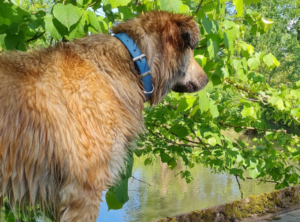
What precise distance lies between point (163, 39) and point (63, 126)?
1058mm

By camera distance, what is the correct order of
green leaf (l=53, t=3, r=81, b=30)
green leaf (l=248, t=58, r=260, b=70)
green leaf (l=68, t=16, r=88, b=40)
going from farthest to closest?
green leaf (l=248, t=58, r=260, b=70)
green leaf (l=68, t=16, r=88, b=40)
green leaf (l=53, t=3, r=81, b=30)

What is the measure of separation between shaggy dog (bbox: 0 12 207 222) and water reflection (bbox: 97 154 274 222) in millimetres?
6490

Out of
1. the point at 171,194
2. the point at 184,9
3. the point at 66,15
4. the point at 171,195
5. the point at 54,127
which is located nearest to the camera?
the point at 54,127

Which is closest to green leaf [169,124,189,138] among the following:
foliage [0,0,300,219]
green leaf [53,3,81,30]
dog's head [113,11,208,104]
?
foliage [0,0,300,219]

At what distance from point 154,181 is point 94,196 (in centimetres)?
1022

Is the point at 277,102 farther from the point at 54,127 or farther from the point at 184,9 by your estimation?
the point at 54,127

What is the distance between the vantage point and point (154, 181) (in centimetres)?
1195

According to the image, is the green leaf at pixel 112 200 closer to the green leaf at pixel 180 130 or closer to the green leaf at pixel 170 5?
the green leaf at pixel 180 130

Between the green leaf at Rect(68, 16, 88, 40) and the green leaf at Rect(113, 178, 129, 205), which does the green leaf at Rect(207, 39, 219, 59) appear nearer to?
the green leaf at Rect(68, 16, 88, 40)

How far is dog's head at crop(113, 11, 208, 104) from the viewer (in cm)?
245

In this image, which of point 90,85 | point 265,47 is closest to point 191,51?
point 90,85

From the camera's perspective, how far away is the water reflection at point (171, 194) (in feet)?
29.7

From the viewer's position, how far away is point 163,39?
2473mm

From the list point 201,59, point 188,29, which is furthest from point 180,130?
point 188,29
